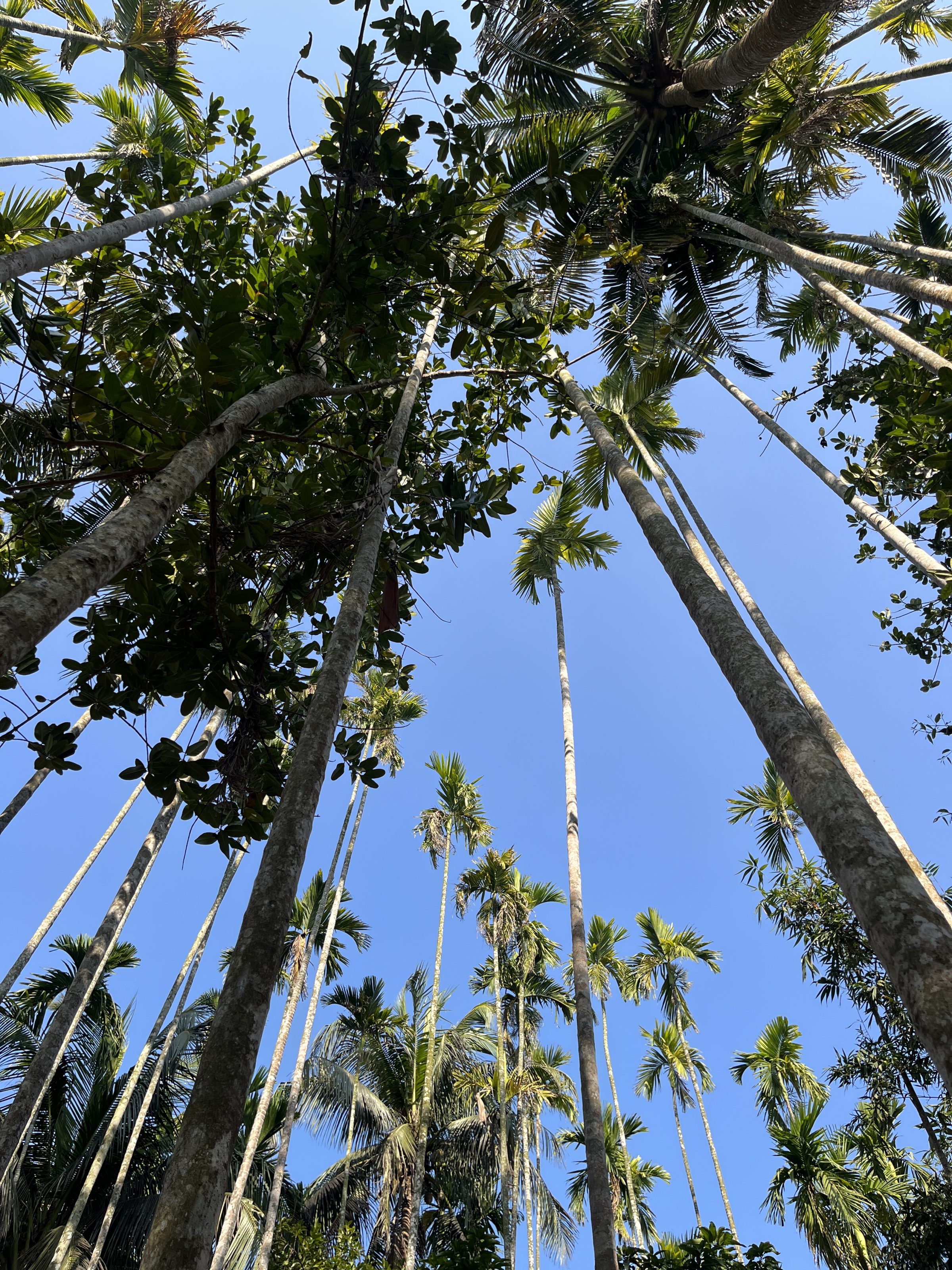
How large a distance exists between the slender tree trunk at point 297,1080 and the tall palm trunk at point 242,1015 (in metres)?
6.03

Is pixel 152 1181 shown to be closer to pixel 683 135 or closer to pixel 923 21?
pixel 683 135

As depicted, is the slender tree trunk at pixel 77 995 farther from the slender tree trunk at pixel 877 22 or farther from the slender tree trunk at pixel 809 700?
the slender tree trunk at pixel 877 22

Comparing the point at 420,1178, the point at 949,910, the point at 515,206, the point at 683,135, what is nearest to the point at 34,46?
the point at 515,206

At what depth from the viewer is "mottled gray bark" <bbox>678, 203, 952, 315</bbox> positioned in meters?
5.90

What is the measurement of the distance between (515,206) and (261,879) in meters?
7.05

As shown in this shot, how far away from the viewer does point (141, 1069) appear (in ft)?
41.1

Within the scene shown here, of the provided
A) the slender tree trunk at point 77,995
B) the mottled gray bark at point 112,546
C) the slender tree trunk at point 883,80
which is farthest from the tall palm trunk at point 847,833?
the slender tree trunk at point 883,80

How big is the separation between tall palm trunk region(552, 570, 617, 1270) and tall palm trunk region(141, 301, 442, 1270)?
545cm

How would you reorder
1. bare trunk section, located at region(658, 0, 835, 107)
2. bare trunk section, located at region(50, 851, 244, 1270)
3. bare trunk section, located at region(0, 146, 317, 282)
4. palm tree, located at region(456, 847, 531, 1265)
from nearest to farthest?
bare trunk section, located at region(0, 146, 317, 282) < bare trunk section, located at region(658, 0, 835, 107) < bare trunk section, located at region(50, 851, 244, 1270) < palm tree, located at region(456, 847, 531, 1265)

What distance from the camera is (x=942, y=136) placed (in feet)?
27.8

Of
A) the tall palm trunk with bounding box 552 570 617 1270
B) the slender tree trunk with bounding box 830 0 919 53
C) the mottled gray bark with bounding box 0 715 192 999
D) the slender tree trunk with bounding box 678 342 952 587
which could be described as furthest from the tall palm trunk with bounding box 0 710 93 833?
the slender tree trunk with bounding box 830 0 919 53

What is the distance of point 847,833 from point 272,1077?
14024 mm

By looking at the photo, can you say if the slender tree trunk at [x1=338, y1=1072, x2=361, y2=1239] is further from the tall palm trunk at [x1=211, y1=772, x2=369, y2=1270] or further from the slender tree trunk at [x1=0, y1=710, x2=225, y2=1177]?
the slender tree trunk at [x1=0, y1=710, x2=225, y2=1177]

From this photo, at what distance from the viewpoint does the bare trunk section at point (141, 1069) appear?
972cm
